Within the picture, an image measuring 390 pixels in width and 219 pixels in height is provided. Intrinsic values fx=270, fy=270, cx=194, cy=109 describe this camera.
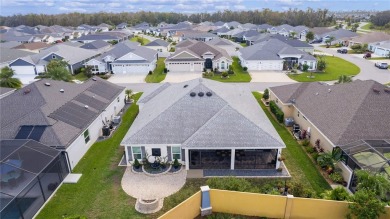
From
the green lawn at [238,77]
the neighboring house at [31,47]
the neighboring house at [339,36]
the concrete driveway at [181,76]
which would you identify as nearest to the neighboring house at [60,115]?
the concrete driveway at [181,76]

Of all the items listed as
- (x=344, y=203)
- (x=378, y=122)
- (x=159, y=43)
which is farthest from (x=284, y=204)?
(x=159, y=43)

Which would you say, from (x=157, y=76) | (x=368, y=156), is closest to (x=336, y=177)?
(x=368, y=156)

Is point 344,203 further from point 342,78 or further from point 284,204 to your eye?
point 342,78

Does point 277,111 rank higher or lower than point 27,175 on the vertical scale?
lower

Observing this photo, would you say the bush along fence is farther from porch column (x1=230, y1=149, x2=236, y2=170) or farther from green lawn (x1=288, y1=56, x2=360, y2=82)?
green lawn (x1=288, y1=56, x2=360, y2=82)

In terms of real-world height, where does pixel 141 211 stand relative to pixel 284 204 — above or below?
below

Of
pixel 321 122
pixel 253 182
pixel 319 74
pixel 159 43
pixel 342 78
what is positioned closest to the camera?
pixel 253 182

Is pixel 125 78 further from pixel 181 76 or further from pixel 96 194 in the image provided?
pixel 96 194
